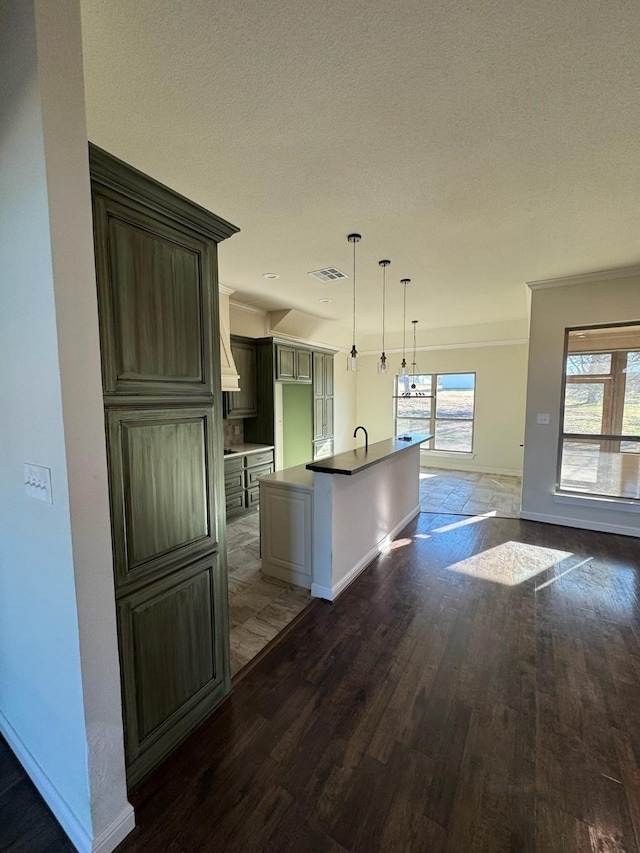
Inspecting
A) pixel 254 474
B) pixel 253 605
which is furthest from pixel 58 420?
pixel 254 474

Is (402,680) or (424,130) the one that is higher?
(424,130)

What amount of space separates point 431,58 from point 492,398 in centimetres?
627

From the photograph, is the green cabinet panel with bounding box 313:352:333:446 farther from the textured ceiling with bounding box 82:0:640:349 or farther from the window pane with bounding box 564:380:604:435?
the window pane with bounding box 564:380:604:435

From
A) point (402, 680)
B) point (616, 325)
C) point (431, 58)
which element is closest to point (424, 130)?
point (431, 58)

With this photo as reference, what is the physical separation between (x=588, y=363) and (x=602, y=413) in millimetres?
603

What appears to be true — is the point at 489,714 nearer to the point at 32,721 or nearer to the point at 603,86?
the point at 32,721

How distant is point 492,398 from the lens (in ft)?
22.7

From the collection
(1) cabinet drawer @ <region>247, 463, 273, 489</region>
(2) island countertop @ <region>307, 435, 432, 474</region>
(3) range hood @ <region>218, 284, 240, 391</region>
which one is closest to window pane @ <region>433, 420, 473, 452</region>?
(2) island countertop @ <region>307, 435, 432, 474</region>

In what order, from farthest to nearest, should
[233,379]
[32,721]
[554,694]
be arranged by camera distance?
[233,379]
[554,694]
[32,721]

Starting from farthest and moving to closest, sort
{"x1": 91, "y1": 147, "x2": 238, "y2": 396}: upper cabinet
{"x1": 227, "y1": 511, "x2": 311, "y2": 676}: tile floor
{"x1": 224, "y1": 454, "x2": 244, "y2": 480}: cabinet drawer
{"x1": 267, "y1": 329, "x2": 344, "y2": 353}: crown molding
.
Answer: {"x1": 267, "y1": 329, "x2": 344, "y2": 353}: crown molding < {"x1": 224, "y1": 454, "x2": 244, "y2": 480}: cabinet drawer < {"x1": 227, "y1": 511, "x2": 311, "y2": 676}: tile floor < {"x1": 91, "y1": 147, "x2": 238, "y2": 396}: upper cabinet

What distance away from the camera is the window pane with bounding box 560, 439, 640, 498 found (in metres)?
4.06

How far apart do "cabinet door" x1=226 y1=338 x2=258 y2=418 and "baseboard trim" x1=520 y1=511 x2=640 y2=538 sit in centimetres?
386

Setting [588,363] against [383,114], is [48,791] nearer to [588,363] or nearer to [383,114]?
[383,114]

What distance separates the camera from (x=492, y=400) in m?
6.91
